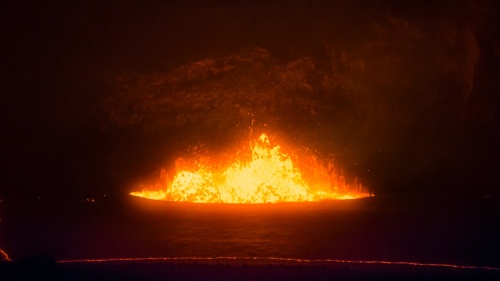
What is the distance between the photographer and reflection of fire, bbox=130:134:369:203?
13.0 meters

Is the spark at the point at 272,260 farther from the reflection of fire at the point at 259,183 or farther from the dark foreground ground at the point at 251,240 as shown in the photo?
the reflection of fire at the point at 259,183

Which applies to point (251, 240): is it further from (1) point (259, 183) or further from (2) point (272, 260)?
(1) point (259, 183)

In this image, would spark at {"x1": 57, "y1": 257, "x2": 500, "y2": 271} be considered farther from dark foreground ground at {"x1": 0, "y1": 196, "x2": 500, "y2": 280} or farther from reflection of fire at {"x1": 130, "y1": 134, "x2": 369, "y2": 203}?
reflection of fire at {"x1": 130, "y1": 134, "x2": 369, "y2": 203}

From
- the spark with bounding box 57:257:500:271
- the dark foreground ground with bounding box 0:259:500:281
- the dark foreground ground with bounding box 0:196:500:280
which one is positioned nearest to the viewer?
the dark foreground ground with bounding box 0:259:500:281

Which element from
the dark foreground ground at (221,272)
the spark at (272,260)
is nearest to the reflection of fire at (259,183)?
the spark at (272,260)

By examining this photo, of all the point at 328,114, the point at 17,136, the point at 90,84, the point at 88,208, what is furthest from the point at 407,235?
the point at 17,136

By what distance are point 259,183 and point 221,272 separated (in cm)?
688

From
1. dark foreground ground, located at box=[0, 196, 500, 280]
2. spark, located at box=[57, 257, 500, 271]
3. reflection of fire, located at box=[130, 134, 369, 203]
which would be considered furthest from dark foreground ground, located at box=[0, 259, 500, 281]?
reflection of fire, located at box=[130, 134, 369, 203]

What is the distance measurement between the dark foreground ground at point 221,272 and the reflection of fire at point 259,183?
6012 millimetres

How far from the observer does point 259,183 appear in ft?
43.5

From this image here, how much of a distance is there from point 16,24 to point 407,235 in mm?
11526

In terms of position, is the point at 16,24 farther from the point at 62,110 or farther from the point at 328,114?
the point at 328,114

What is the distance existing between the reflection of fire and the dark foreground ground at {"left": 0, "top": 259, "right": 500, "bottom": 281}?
19.7 ft

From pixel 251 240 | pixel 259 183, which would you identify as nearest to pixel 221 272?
pixel 251 240
